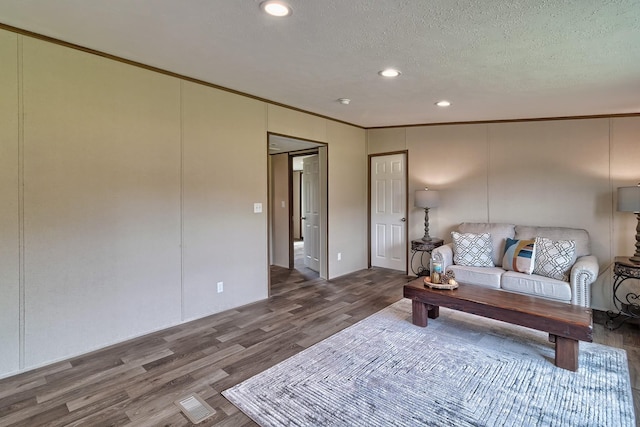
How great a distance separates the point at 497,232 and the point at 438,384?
104 inches

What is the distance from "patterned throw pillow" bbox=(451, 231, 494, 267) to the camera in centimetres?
404

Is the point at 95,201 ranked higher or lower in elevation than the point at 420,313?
higher

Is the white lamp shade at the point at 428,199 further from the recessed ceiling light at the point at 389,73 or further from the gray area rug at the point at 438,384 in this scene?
the recessed ceiling light at the point at 389,73

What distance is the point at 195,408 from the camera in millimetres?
2051

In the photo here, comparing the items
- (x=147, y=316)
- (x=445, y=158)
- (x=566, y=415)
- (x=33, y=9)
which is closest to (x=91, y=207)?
(x=147, y=316)

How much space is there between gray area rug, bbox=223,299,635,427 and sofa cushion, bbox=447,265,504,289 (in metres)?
0.69

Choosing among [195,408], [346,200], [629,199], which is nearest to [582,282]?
[629,199]

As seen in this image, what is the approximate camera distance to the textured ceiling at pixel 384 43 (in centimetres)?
193

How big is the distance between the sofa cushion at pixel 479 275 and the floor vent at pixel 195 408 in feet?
9.46

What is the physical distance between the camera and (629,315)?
3504 mm

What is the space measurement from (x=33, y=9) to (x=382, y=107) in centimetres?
332

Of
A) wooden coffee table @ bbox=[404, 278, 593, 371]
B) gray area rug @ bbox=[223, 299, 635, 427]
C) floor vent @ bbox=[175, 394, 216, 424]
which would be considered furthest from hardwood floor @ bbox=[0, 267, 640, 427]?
wooden coffee table @ bbox=[404, 278, 593, 371]

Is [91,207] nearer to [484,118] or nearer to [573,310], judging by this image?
[573,310]

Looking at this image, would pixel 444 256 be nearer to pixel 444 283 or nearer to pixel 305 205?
pixel 444 283
